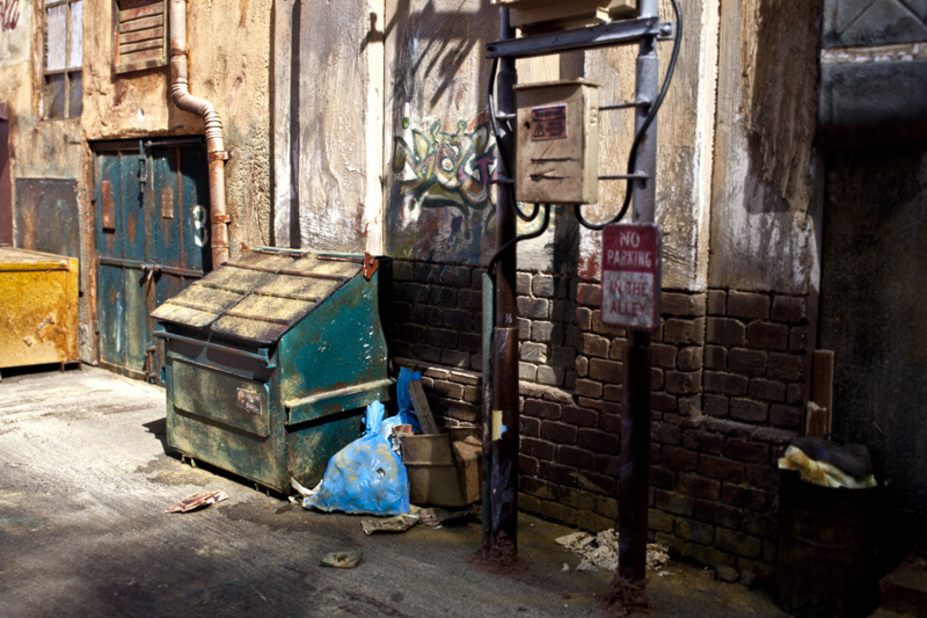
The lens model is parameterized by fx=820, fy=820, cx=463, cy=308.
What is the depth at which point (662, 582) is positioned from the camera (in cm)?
418

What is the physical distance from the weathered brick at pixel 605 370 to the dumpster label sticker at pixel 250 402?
81.4 inches

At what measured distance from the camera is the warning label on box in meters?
3.62

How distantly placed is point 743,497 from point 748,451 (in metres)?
0.24

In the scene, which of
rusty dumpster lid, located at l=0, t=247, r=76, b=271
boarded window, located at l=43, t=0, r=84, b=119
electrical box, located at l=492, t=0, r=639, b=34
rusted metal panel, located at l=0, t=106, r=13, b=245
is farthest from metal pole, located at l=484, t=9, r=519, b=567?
rusted metal panel, located at l=0, t=106, r=13, b=245

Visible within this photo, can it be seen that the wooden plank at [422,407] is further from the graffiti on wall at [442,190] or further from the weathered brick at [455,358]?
the graffiti on wall at [442,190]

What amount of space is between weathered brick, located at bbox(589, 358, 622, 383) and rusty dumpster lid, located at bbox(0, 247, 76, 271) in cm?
639

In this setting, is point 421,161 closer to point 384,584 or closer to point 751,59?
point 751,59

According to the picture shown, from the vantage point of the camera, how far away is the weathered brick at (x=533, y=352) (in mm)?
5117

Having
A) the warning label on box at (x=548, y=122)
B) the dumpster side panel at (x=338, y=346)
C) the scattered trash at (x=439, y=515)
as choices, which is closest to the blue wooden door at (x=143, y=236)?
the dumpster side panel at (x=338, y=346)

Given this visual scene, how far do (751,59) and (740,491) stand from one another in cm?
218

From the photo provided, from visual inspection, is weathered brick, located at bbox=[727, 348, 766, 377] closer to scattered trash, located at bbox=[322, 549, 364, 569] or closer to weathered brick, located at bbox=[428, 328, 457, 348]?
weathered brick, located at bbox=[428, 328, 457, 348]

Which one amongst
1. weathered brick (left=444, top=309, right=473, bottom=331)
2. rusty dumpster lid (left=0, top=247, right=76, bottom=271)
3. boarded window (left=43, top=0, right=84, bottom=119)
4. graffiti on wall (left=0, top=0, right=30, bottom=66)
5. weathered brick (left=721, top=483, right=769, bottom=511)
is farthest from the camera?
graffiti on wall (left=0, top=0, right=30, bottom=66)

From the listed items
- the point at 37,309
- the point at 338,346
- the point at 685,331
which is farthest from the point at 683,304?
the point at 37,309

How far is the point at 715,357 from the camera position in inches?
171
